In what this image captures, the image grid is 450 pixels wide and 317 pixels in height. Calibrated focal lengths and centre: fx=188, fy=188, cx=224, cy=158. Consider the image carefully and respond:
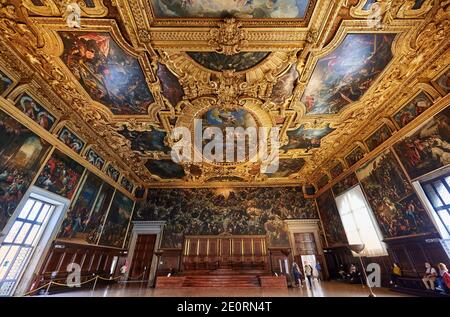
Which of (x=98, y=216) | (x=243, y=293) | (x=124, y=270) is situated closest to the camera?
(x=243, y=293)

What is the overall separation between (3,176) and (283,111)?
10.7 m

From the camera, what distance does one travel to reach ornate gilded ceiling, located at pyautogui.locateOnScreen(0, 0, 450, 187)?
17.0 ft

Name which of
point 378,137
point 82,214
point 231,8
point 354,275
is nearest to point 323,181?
point 378,137

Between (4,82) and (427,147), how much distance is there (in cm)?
1483

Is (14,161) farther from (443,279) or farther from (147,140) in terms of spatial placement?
(443,279)

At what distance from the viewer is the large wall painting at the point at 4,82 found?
19.8 feet

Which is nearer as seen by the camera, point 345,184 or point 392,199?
point 392,199

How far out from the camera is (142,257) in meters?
14.3

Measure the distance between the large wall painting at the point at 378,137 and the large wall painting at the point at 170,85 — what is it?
360 inches

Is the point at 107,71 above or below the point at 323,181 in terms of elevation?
above

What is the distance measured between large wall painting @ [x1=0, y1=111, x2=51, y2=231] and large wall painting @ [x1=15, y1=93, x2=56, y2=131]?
52 centimetres

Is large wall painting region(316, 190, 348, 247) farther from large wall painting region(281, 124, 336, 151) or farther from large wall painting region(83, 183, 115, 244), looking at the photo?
large wall painting region(83, 183, 115, 244)

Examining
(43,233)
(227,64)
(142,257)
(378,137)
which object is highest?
(227,64)

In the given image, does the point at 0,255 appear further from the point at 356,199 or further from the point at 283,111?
the point at 356,199
